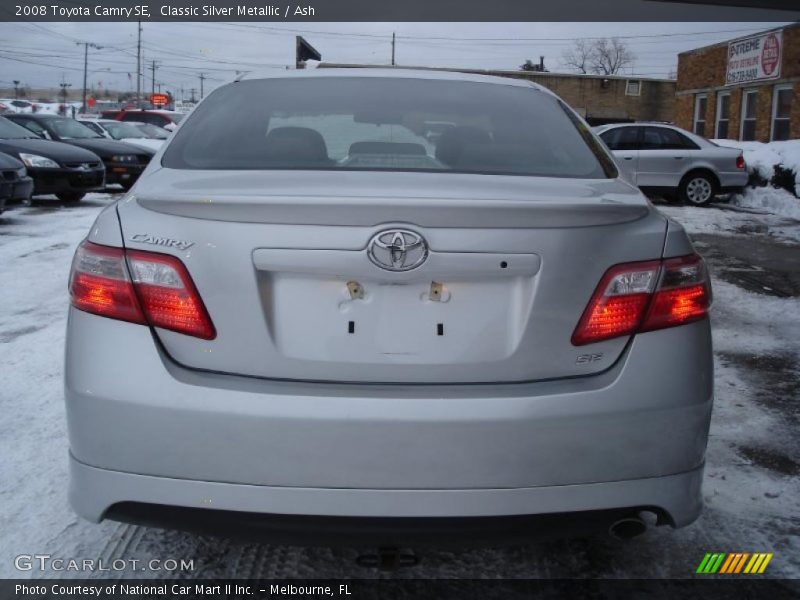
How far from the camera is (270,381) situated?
201 centimetres

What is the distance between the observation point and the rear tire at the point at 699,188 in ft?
51.5

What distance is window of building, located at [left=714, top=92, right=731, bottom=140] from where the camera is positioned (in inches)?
971

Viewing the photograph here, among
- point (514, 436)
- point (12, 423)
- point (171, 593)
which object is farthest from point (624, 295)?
point (12, 423)

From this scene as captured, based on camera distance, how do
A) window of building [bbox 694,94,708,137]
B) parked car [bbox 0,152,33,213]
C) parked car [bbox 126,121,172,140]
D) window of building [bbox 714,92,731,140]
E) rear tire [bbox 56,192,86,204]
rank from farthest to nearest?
window of building [bbox 694,94,708,137], window of building [bbox 714,92,731,140], parked car [bbox 126,121,172,140], rear tire [bbox 56,192,86,204], parked car [bbox 0,152,33,213]

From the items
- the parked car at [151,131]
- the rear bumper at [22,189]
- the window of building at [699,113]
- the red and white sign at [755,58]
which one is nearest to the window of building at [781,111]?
the red and white sign at [755,58]

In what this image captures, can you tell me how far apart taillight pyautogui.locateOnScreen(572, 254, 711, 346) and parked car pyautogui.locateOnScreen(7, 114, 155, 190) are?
13977mm

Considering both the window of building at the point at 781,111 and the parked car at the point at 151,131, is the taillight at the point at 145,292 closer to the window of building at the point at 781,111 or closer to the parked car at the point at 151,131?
the parked car at the point at 151,131

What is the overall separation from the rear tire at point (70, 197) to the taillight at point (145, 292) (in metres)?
12.1

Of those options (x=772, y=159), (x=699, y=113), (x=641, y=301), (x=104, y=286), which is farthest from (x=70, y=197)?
(x=699, y=113)

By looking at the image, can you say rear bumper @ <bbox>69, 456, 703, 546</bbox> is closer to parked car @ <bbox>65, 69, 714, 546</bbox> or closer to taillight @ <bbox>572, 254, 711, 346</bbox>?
parked car @ <bbox>65, 69, 714, 546</bbox>

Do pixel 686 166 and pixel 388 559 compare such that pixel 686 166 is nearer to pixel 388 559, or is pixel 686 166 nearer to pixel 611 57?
pixel 388 559

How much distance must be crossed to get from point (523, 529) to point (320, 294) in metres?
0.78

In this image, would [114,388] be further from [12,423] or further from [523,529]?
[12,423]

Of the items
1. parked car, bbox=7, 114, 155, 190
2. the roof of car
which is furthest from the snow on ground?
parked car, bbox=7, 114, 155, 190
